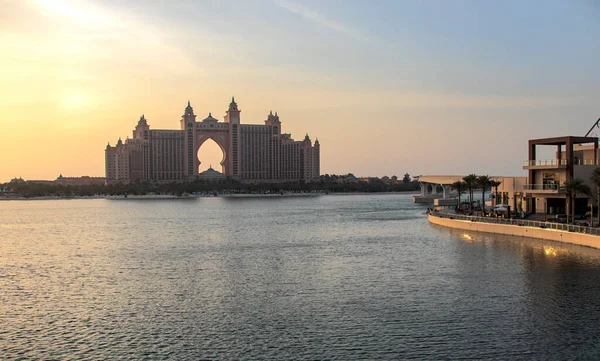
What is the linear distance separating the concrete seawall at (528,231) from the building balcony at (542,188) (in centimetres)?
736

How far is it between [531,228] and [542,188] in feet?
41.0

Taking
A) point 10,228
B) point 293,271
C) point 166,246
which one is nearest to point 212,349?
point 293,271

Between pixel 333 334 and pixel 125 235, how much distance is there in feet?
151

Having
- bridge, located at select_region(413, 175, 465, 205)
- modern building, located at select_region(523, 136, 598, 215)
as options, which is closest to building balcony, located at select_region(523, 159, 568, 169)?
modern building, located at select_region(523, 136, 598, 215)

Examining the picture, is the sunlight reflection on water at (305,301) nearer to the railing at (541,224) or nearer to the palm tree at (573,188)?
the railing at (541,224)

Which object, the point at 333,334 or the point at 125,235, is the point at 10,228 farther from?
the point at 333,334

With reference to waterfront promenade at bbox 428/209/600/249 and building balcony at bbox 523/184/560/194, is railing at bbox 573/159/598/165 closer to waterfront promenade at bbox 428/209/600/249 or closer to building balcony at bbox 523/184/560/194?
building balcony at bbox 523/184/560/194

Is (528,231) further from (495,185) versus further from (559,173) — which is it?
(495,185)

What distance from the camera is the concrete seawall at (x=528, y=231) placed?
43.6m

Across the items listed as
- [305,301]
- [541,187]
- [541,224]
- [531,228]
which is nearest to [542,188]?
[541,187]

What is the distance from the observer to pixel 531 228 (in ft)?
167

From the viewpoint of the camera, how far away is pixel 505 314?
2566 cm

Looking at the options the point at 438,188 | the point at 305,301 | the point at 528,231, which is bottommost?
the point at 305,301

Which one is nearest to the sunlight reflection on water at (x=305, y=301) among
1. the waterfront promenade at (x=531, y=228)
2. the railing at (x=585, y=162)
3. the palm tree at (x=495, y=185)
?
the waterfront promenade at (x=531, y=228)
